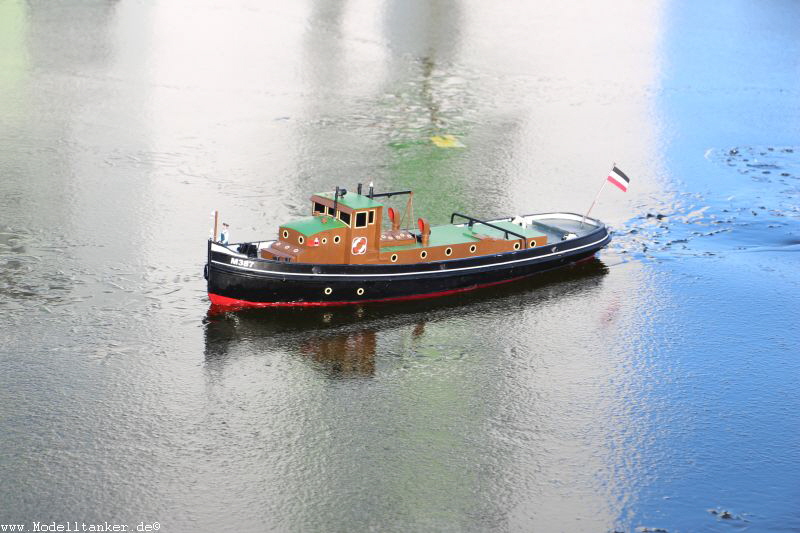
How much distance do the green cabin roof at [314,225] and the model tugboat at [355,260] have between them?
45 millimetres

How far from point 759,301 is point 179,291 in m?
28.3

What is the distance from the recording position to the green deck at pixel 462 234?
50.8 meters

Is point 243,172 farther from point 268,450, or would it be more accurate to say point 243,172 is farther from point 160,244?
point 268,450

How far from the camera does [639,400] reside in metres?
43.5

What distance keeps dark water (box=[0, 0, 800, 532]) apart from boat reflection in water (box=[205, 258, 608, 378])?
0.14 metres

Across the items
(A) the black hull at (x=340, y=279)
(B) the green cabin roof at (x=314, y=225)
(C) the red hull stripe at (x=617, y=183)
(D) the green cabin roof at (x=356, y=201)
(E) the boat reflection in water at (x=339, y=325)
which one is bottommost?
(E) the boat reflection in water at (x=339, y=325)

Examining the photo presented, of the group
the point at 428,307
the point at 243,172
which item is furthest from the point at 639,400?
the point at 243,172

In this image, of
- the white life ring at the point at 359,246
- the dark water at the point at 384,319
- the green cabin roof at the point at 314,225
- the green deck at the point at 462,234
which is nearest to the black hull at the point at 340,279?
the white life ring at the point at 359,246

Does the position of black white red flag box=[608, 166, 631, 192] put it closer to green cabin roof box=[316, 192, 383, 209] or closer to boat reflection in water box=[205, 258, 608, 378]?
boat reflection in water box=[205, 258, 608, 378]

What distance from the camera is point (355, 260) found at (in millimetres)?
48406

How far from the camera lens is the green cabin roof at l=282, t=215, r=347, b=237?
47812mm

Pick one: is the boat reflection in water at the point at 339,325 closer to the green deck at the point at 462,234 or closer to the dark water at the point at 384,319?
the dark water at the point at 384,319

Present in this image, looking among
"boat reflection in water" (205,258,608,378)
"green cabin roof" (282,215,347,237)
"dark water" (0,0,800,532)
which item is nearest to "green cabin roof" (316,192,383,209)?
"green cabin roof" (282,215,347,237)

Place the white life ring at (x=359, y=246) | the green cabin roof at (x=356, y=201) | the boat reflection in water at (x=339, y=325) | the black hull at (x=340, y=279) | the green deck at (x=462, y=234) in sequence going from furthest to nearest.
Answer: the green deck at (x=462, y=234) → the white life ring at (x=359, y=246) → the green cabin roof at (x=356, y=201) → the black hull at (x=340, y=279) → the boat reflection in water at (x=339, y=325)
